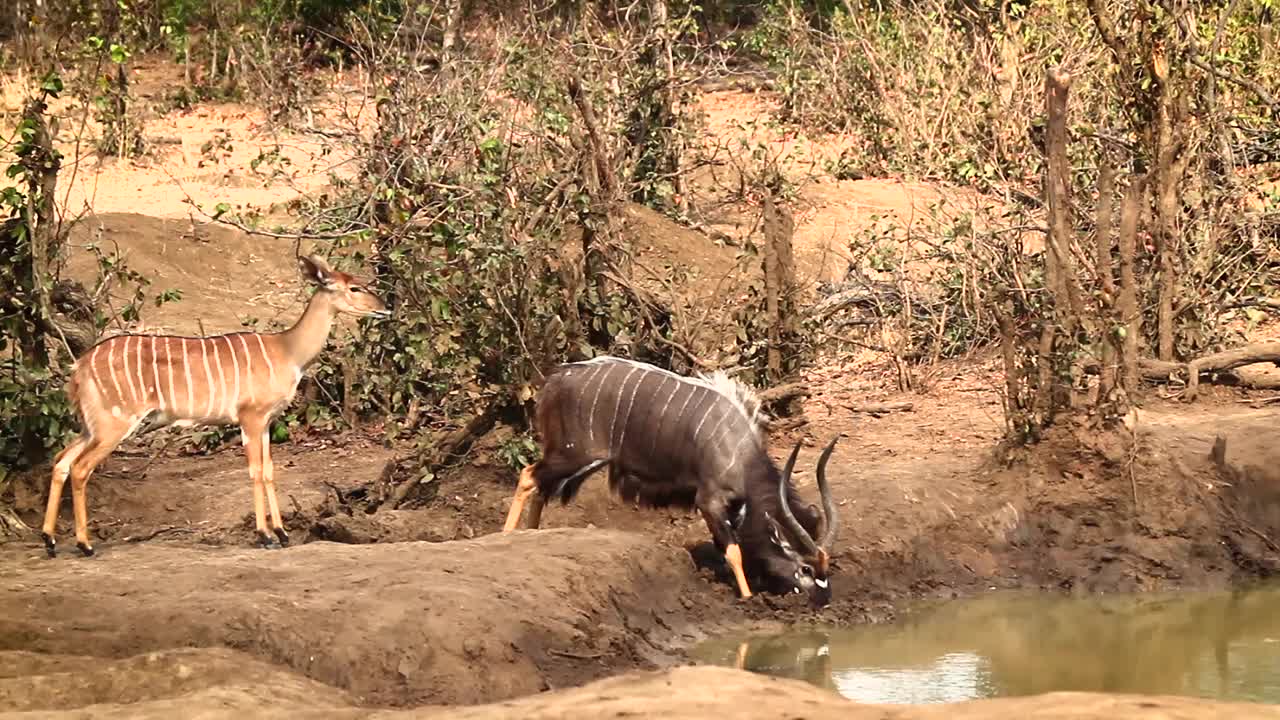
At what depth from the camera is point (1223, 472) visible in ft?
27.7

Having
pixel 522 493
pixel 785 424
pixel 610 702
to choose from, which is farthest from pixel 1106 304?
pixel 610 702

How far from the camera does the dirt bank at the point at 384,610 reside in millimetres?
6113

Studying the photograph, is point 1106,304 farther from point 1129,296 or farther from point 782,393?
point 782,393

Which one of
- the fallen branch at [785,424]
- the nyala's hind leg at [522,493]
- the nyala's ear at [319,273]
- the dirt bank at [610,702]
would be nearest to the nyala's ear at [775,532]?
the nyala's hind leg at [522,493]

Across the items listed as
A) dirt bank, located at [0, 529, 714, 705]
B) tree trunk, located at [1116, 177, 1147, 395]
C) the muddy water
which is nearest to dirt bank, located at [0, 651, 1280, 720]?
dirt bank, located at [0, 529, 714, 705]

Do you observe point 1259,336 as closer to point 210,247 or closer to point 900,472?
point 900,472

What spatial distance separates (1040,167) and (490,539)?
6284 mm

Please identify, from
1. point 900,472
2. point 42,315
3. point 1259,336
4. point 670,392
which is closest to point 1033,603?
point 900,472

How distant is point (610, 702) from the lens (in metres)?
5.39

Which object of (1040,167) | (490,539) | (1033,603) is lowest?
(1033,603)

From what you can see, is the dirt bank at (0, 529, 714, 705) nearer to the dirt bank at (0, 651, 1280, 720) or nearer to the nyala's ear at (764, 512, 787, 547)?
the dirt bank at (0, 651, 1280, 720)

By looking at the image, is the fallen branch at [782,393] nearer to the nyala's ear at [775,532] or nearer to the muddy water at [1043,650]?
the nyala's ear at [775,532]

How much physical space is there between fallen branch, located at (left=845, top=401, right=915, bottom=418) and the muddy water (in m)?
2.16

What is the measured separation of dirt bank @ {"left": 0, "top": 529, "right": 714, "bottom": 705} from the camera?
6.11 m
